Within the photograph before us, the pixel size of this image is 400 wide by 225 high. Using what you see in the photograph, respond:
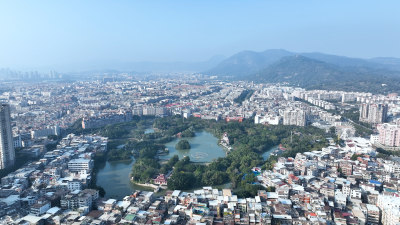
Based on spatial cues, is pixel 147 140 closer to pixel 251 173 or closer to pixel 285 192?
pixel 251 173

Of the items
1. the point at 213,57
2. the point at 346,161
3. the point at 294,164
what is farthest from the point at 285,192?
the point at 213,57

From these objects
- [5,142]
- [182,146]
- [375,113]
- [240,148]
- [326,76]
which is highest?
[326,76]

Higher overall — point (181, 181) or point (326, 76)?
point (326, 76)

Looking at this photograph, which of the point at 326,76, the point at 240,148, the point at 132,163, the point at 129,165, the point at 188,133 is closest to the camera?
the point at 129,165

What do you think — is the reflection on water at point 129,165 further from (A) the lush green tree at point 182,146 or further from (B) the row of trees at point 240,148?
(B) the row of trees at point 240,148

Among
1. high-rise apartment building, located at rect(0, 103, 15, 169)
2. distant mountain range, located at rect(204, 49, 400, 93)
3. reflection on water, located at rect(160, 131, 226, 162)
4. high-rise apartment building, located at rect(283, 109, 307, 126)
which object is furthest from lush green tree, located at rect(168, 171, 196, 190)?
distant mountain range, located at rect(204, 49, 400, 93)

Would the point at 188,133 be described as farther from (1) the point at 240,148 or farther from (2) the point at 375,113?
(2) the point at 375,113

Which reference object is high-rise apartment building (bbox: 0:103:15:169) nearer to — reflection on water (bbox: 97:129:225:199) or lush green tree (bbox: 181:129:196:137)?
reflection on water (bbox: 97:129:225:199)

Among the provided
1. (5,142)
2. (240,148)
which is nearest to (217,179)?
(240,148)
